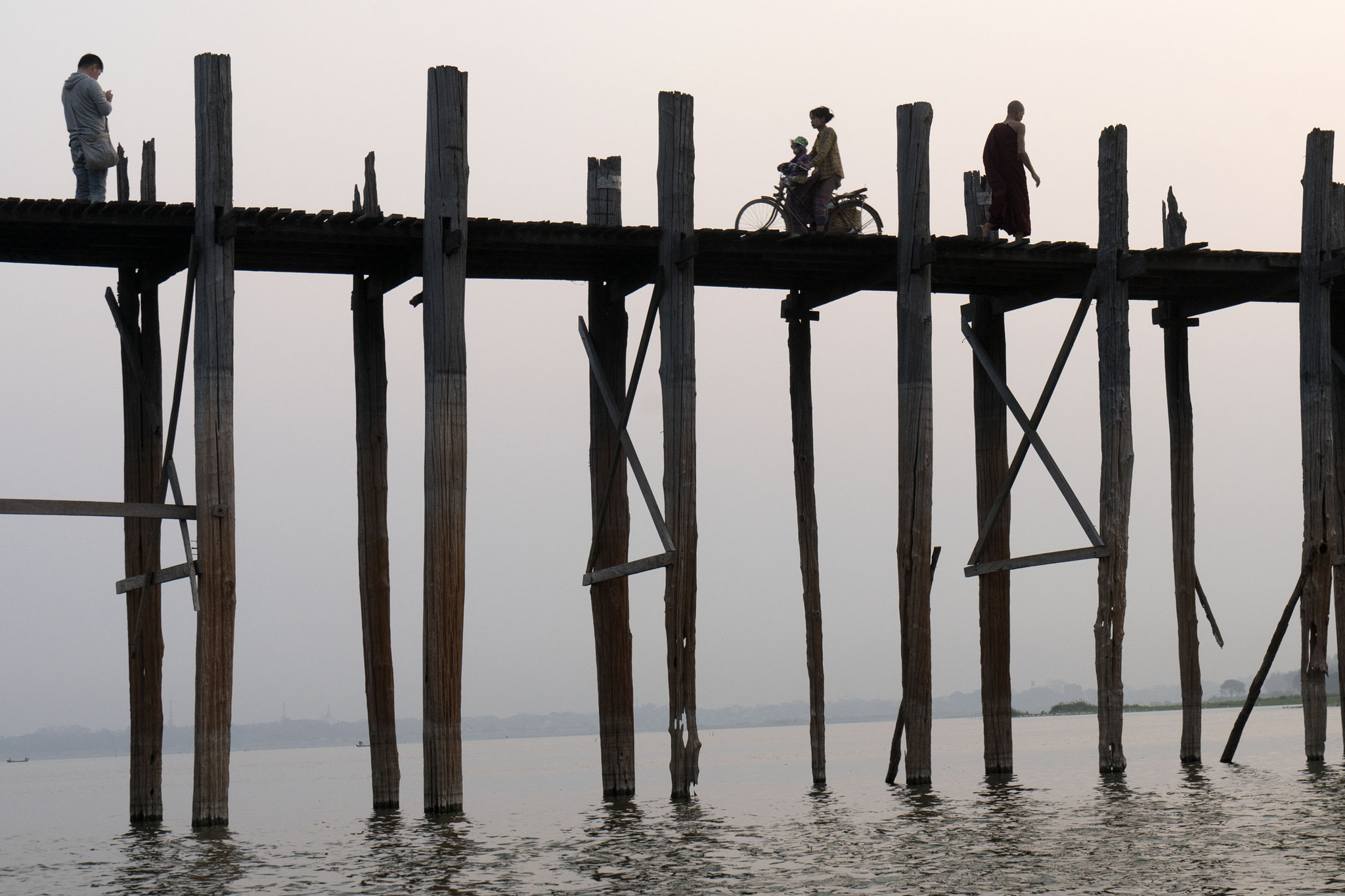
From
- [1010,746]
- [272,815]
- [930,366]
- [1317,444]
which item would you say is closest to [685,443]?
[930,366]

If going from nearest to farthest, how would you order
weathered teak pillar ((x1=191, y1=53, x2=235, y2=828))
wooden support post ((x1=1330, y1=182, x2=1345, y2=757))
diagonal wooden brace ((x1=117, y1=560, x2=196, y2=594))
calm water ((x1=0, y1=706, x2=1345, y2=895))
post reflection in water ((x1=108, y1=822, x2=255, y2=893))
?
calm water ((x1=0, y1=706, x2=1345, y2=895)) < post reflection in water ((x1=108, y1=822, x2=255, y2=893)) < weathered teak pillar ((x1=191, y1=53, x2=235, y2=828)) < diagonal wooden brace ((x1=117, y1=560, x2=196, y2=594)) < wooden support post ((x1=1330, y1=182, x2=1345, y2=757))

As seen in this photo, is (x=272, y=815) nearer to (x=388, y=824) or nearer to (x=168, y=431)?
(x=388, y=824)

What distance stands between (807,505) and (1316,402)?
5.43 metres

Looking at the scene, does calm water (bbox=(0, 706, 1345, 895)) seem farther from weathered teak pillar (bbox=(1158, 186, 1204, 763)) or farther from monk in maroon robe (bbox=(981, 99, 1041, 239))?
monk in maroon robe (bbox=(981, 99, 1041, 239))

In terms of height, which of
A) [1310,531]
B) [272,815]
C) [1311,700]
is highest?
[1310,531]

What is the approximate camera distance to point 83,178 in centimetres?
1538

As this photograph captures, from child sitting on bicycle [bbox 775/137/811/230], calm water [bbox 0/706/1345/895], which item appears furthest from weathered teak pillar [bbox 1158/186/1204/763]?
child sitting on bicycle [bbox 775/137/811/230]

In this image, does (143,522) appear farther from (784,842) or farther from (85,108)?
(784,842)

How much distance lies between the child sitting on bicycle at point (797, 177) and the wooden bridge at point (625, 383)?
2.90 ft

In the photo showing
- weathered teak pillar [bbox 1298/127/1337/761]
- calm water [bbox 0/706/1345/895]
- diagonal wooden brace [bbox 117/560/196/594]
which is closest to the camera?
calm water [bbox 0/706/1345/895]

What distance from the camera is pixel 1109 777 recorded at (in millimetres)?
17625

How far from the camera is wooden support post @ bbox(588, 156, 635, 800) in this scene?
1641 cm

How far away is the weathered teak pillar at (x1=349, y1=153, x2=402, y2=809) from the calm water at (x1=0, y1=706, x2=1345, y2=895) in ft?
2.47

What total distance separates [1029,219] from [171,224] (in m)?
8.91
